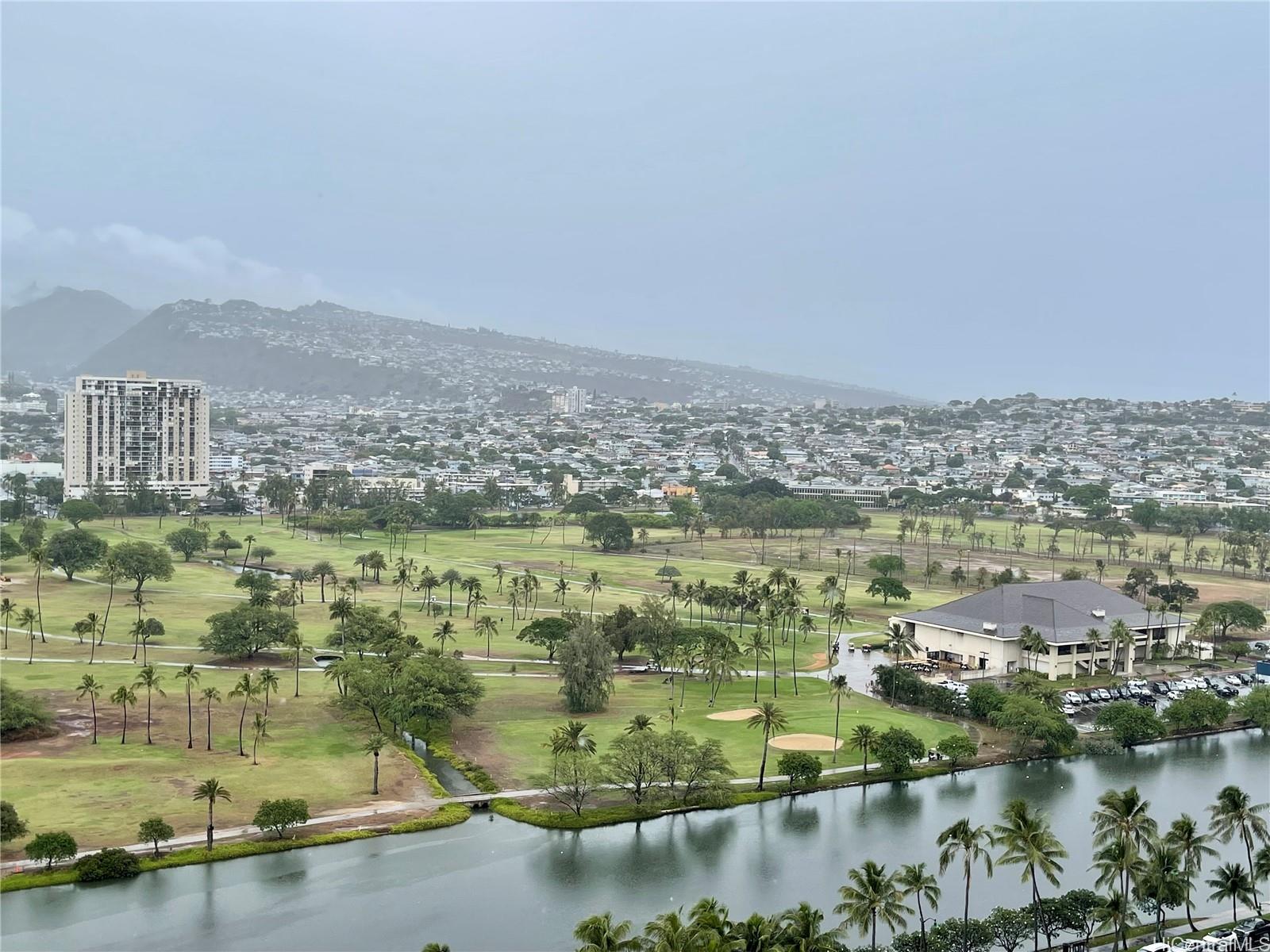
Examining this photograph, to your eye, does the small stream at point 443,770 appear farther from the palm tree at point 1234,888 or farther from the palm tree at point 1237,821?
the palm tree at point 1237,821

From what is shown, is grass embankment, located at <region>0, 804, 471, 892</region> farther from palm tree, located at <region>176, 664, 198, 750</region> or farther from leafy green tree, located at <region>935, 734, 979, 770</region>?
leafy green tree, located at <region>935, 734, 979, 770</region>

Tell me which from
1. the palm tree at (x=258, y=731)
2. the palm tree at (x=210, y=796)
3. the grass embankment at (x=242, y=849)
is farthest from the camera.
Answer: the palm tree at (x=258, y=731)

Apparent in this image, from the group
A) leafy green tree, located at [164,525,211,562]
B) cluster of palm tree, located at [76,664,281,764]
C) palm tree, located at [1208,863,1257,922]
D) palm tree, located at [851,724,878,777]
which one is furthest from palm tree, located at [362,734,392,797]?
leafy green tree, located at [164,525,211,562]

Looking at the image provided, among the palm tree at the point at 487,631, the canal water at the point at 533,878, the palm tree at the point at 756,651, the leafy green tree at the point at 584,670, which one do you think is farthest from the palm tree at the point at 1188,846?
the palm tree at the point at 487,631

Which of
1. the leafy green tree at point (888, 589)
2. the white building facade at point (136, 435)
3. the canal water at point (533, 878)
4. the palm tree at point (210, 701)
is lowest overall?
the canal water at point (533, 878)

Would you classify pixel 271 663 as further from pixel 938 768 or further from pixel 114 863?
pixel 938 768
